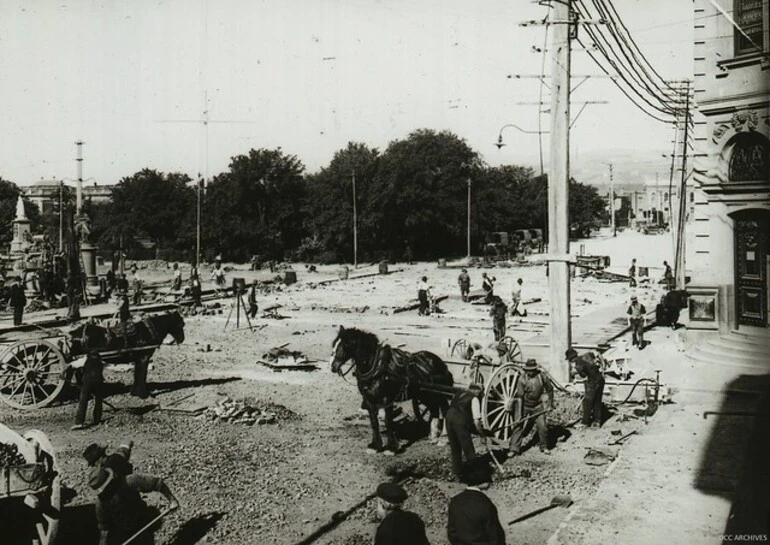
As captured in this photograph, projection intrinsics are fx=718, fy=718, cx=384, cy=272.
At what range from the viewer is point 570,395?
570 inches

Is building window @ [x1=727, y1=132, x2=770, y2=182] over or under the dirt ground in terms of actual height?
over

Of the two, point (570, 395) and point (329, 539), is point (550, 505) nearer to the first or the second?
point (329, 539)

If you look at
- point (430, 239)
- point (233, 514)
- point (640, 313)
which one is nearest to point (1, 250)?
point (430, 239)

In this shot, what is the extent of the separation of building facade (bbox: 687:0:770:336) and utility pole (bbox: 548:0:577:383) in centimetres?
413

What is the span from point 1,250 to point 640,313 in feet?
191

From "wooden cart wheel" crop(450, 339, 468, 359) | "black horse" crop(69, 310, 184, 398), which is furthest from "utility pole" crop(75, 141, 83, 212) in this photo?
"wooden cart wheel" crop(450, 339, 468, 359)

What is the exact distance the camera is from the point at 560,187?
1584 centimetres

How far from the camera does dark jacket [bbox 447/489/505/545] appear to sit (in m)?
5.77

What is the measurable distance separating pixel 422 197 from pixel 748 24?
163ft

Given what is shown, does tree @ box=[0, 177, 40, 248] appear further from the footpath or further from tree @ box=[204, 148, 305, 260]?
the footpath

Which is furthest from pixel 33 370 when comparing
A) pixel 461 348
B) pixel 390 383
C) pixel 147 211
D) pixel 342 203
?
pixel 147 211

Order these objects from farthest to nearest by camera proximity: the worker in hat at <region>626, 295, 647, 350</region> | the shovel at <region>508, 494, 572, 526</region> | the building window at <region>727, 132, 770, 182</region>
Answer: the worker in hat at <region>626, 295, 647, 350</region>
the building window at <region>727, 132, 770, 182</region>
the shovel at <region>508, 494, 572, 526</region>

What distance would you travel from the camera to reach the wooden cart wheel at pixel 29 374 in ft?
44.4

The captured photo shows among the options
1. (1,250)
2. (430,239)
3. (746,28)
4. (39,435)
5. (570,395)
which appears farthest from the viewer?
(430,239)
